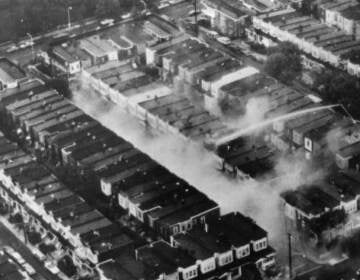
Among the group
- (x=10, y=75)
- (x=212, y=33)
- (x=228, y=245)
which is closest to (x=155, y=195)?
(x=228, y=245)

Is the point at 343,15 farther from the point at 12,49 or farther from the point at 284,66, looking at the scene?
the point at 12,49

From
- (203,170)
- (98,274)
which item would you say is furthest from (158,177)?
(98,274)

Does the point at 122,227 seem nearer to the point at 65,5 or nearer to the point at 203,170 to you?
the point at 203,170

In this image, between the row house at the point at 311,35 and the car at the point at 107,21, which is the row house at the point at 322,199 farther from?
the car at the point at 107,21

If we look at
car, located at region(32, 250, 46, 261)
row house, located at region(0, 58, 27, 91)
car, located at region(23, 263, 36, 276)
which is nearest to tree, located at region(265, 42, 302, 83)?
row house, located at region(0, 58, 27, 91)

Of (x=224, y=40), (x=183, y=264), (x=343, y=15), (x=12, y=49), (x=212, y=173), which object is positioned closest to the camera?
(x=183, y=264)

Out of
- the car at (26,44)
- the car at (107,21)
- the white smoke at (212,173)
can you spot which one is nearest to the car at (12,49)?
the car at (26,44)
